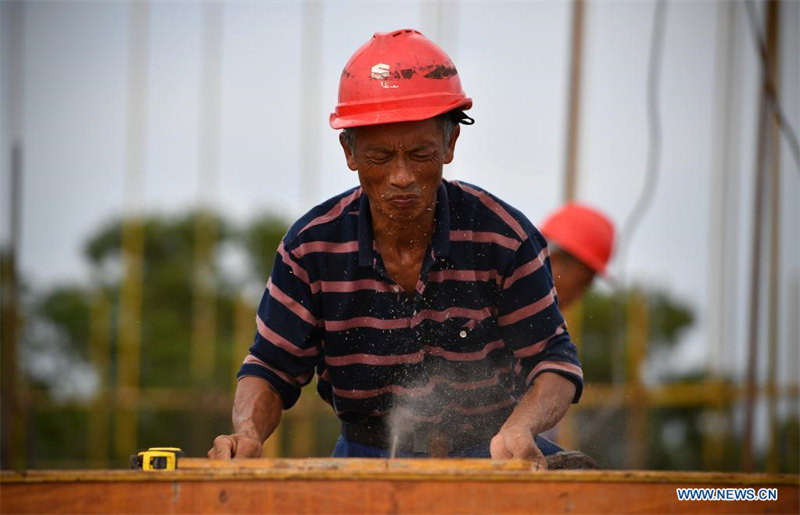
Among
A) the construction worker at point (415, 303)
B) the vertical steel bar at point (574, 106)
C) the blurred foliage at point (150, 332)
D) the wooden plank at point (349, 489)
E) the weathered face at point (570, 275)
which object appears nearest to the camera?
the wooden plank at point (349, 489)

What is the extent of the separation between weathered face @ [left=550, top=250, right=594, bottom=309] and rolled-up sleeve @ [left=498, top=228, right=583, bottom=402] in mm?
2422

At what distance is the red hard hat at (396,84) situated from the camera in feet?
11.4

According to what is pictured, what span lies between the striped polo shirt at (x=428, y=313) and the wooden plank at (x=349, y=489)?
920 mm

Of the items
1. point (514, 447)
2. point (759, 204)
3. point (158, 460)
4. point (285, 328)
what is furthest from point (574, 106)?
point (158, 460)

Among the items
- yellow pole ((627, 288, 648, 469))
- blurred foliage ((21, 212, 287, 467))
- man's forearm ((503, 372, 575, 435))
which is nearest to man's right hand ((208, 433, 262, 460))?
man's forearm ((503, 372, 575, 435))

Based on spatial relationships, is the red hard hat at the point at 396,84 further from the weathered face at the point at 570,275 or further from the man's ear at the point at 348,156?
the weathered face at the point at 570,275

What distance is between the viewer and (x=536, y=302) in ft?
12.0

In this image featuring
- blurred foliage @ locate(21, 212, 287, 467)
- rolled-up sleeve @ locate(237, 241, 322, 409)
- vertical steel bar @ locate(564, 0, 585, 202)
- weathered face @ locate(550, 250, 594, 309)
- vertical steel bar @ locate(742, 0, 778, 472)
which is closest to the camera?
rolled-up sleeve @ locate(237, 241, 322, 409)

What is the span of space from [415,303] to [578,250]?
2.82 metres

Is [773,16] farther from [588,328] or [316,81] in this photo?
[588,328]

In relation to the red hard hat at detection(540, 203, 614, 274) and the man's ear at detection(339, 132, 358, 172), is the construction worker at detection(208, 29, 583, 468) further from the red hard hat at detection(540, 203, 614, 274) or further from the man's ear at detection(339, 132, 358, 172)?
the red hard hat at detection(540, 203, 614, 274)

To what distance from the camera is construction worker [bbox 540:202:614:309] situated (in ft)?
20.5

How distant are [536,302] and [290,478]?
124cm

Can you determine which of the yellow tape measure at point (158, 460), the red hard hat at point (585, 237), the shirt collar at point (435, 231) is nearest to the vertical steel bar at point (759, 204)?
the red hard hat at point (585, 237)
